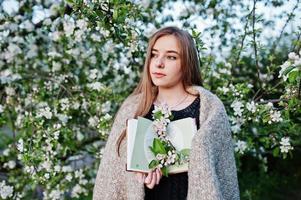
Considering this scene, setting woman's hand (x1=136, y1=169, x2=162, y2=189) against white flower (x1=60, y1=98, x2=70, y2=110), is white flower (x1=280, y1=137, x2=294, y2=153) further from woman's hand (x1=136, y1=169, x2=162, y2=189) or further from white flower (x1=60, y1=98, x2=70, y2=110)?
white flower (x1=60, y1=98, x2=70, y2=110)

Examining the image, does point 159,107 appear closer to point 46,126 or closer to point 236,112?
point 236,112

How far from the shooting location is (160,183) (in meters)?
2.00

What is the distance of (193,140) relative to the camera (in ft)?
6.15

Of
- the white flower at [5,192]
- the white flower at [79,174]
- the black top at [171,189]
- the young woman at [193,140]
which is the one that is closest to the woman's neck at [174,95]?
the young woman at [193,140]

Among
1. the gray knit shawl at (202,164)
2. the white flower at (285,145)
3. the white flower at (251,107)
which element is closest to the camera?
the gray knit shawl at (202,164)

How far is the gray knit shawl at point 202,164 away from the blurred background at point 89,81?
1.57 feet

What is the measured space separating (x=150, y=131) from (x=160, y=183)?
0.23m

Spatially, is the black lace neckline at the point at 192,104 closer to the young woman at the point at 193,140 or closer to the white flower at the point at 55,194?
the young woman at the point at 193,140

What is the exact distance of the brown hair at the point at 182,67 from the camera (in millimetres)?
2070

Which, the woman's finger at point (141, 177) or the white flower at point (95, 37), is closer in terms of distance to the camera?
the woman's finger at point (141, 177)

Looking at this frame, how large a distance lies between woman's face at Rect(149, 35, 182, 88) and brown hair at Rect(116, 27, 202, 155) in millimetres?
21

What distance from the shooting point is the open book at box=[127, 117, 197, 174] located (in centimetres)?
189

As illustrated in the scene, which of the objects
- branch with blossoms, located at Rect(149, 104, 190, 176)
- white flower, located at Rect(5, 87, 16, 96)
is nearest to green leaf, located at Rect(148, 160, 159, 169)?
branch with blossoms, located at Rect(149, 104, 190, 176)

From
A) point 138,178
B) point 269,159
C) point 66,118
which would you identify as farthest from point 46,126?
point 269,159
